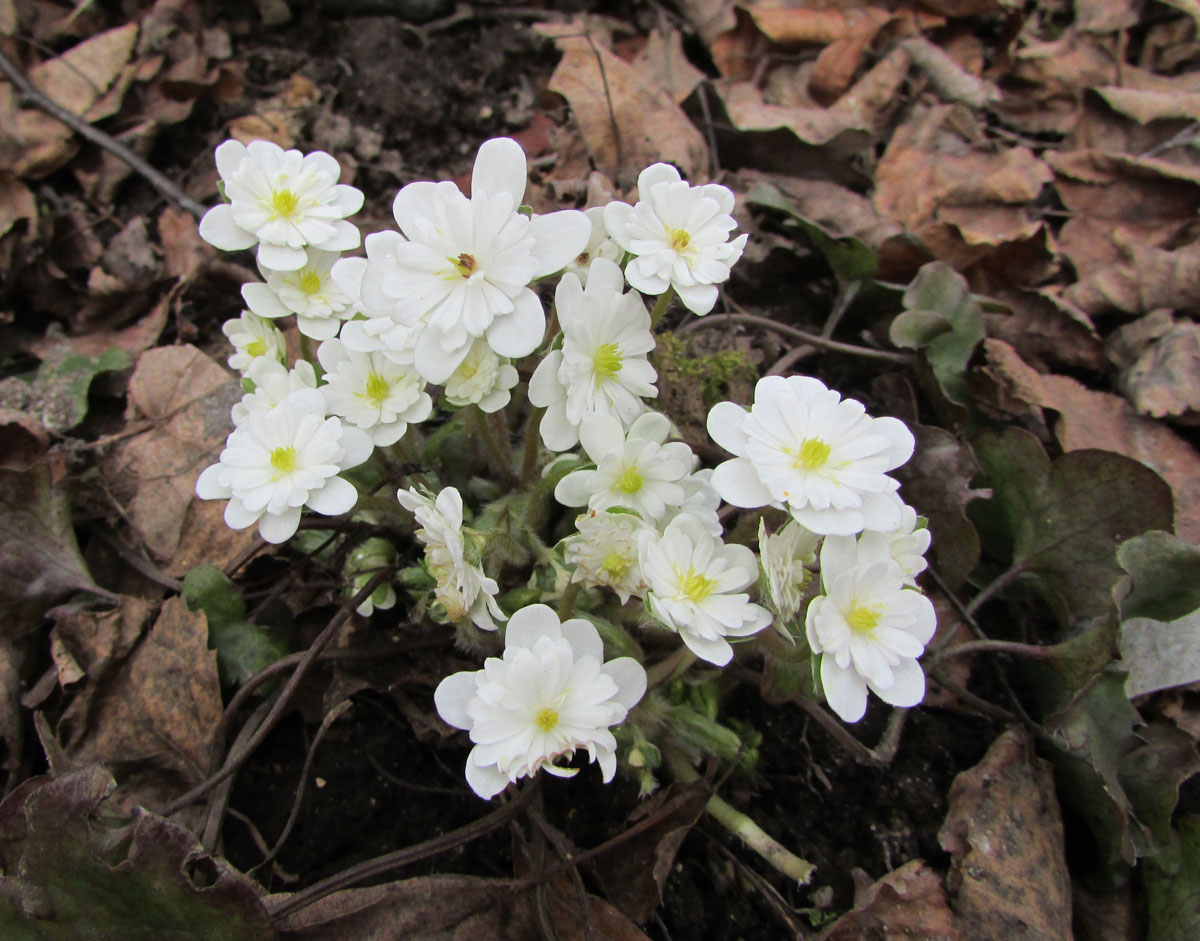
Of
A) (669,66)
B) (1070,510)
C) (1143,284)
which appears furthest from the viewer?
(669,66)

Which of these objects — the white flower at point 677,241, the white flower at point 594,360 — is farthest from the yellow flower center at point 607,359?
the white flower at point 677,241

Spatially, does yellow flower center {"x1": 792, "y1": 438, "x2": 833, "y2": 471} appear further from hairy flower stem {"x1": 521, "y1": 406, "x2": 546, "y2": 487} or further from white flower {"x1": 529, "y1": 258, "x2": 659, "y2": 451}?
hairy flower stem {"x1": 521, "y1": 406, "x2": 546, "y2": 487}

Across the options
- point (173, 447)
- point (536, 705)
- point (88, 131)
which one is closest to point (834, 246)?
point (536, 705)

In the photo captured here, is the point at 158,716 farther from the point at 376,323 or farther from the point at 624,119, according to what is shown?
the point at 624,119

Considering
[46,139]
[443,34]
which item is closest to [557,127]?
[443,34]

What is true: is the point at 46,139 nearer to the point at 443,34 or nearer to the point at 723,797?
the point at 443,34

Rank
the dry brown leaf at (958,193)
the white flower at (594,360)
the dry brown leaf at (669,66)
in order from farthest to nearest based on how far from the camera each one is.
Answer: the dry brown leaf at (669,66) < the dry brown leaf at (958,193) < the white flower at (594,360)

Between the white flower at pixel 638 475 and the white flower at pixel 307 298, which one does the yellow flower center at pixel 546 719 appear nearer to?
the white flower at pixel 638 475
